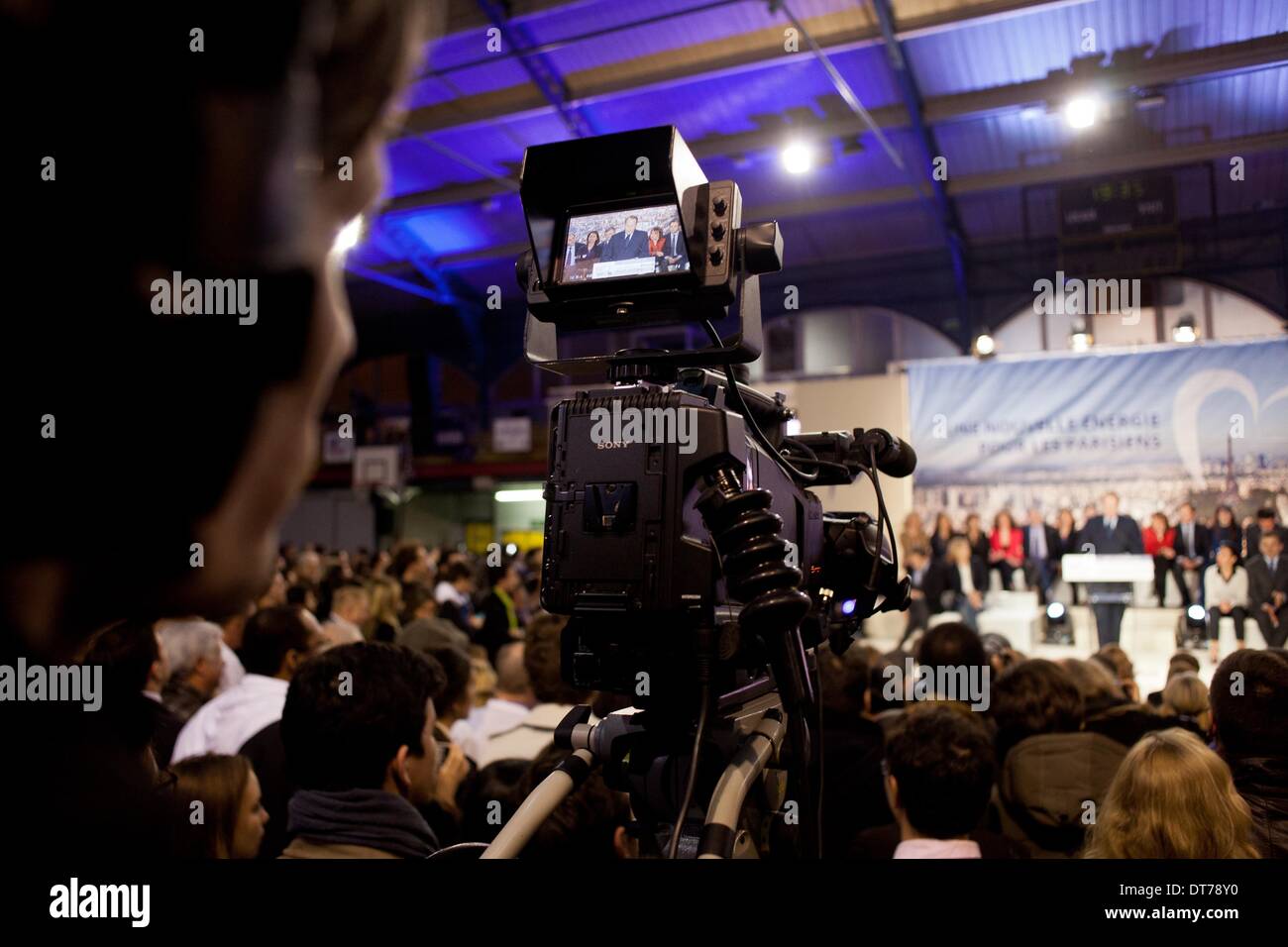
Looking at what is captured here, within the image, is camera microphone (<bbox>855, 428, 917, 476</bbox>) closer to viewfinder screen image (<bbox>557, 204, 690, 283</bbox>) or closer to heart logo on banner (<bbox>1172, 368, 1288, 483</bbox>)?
viewfinder screen image (<bbox>557, 204, 690, 283</bbox>)

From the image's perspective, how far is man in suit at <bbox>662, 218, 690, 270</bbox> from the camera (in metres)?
1.28

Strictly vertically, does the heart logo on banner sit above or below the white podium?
above

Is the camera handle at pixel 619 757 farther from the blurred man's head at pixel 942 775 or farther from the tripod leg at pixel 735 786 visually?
the blurred man's head at pixel 942 775

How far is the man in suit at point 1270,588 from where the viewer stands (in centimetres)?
370

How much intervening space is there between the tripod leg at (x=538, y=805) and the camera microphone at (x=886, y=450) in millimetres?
673

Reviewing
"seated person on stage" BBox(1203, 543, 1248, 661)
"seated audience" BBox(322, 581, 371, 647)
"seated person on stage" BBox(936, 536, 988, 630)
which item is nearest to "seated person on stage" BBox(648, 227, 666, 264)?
"seated audience" BBox(322, 581, 371, 647)

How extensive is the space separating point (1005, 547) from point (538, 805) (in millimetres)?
6866

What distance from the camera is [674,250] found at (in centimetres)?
129

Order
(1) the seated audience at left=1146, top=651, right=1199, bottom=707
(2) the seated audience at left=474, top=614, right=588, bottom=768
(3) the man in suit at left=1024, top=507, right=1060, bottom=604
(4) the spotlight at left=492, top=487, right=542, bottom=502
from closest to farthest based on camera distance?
(2) the seated audience at left=474, top=614, right=588, bottom=768, (1) the seated audience at left=1146, top=651, right=1199, bottom=707, (3) the man in suit at left=1024, top=507, right=1060, bottom=604, (4) the spotlight at left=492, top=487, right=542, bottom=502

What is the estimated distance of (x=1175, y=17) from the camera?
24.4ft

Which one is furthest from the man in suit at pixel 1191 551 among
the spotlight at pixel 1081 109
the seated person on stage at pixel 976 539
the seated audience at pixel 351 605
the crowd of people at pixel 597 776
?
the seated audience at pixel 351 605

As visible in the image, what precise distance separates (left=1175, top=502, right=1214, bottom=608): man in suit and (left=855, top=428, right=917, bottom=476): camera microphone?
16.6 feet

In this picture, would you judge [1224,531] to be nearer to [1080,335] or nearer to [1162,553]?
[1162,553]
